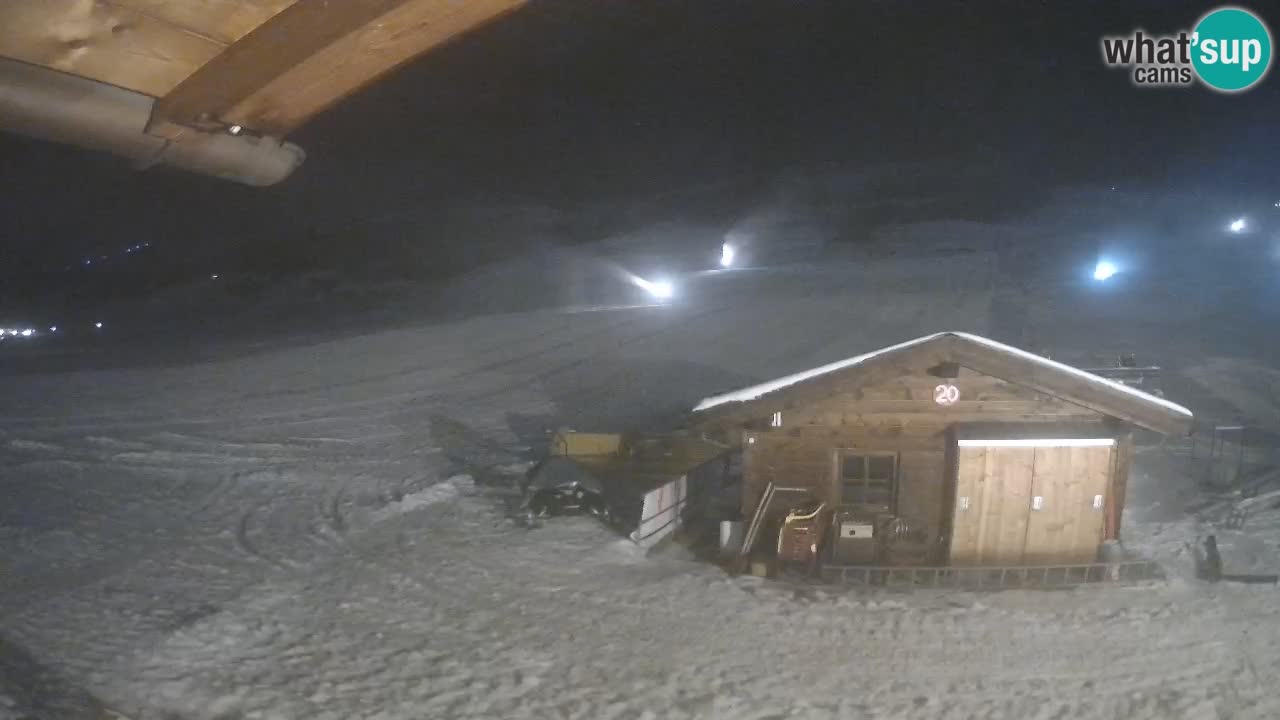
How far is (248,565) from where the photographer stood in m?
11.2

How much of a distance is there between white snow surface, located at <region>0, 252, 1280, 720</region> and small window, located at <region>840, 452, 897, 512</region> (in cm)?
148

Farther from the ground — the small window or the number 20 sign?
the number 20 sign

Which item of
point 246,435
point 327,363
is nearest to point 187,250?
point 327,363

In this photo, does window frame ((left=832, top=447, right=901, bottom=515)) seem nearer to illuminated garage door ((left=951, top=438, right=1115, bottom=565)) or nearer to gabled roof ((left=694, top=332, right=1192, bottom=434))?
illuminated garage door ((left=951, top=438, right=1115, bottom=565))

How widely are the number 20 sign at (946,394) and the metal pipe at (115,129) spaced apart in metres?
9.94

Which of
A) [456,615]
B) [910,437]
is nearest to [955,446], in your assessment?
[910,437]

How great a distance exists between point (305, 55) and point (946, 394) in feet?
33.7

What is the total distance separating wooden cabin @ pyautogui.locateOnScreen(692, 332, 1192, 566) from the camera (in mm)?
10461

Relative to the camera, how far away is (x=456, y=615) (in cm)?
971

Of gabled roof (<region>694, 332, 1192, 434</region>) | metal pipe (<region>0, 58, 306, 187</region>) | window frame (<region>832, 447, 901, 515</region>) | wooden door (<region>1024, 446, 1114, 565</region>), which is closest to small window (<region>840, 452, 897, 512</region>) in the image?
window frame (<region>832, 447, 901, 515</region>)

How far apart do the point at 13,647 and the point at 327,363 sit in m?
19.0

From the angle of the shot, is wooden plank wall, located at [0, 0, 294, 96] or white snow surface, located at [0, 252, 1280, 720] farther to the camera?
white snow surface, located at [0, 252, 1280, 720]

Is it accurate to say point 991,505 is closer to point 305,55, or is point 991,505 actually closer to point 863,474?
point 863,474

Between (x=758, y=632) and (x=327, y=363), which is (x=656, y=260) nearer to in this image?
(x=327, y=363)
